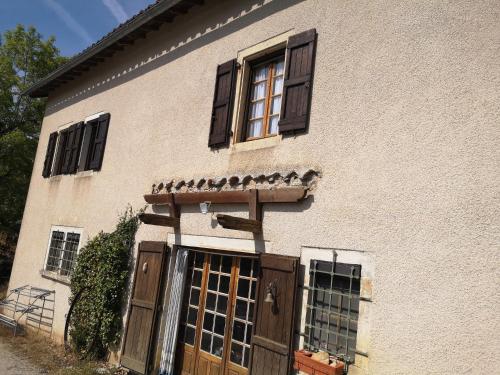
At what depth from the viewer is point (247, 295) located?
222 inches

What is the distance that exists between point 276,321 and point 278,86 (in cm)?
306

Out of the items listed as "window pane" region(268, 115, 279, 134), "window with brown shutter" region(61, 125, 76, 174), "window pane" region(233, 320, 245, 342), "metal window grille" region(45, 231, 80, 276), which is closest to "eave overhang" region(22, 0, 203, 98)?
"window with brown shutter" region(61, 125, 76, 174)

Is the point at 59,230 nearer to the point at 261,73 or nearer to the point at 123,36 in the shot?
the point at 123,36

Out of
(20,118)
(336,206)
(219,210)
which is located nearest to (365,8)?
(336,206)

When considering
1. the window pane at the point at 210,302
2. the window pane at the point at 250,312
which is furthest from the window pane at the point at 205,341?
the window pane at the point at 250,312

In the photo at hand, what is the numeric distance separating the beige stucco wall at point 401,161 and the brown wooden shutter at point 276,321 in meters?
0.25

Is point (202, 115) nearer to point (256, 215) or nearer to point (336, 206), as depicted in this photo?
point (256, 215)

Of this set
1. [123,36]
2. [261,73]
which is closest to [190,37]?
[123,36]

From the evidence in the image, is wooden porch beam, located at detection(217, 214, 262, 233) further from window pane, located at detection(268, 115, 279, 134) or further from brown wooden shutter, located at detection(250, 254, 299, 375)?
window pane, located at detection(268, 115, 279, 134)

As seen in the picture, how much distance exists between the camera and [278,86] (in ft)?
19.6

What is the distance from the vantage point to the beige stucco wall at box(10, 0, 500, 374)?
3.67 metres

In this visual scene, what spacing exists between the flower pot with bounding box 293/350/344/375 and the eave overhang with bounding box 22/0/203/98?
5798mm

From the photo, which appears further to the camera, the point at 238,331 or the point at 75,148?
the point at 75,148

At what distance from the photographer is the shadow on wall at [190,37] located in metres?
6.39
